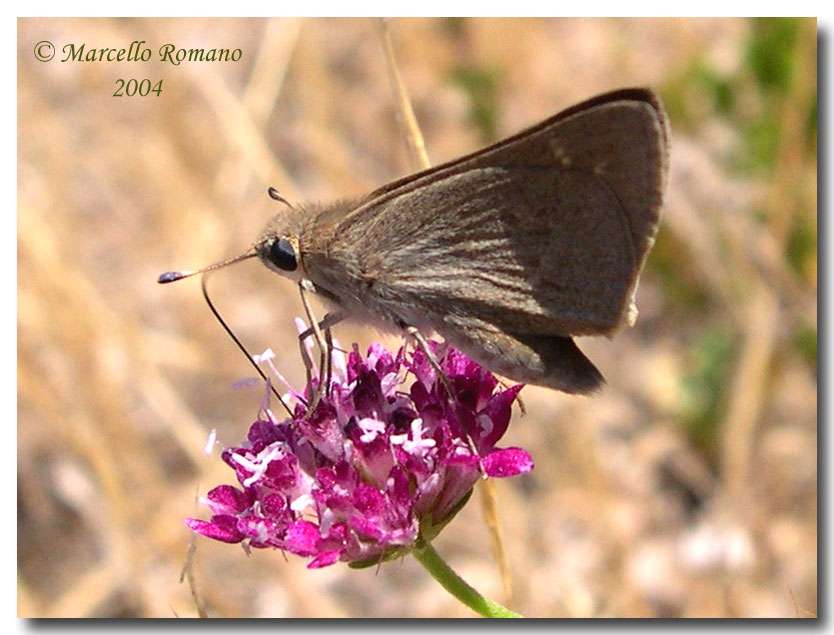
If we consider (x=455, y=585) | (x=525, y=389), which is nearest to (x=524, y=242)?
(x=455, y=585)

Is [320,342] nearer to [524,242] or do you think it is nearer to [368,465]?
[368,465]

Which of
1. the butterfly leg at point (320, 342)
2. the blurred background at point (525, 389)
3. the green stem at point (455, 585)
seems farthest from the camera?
the blurred background at point (525, 389)

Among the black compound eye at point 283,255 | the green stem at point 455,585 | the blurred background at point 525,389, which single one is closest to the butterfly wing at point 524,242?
the black compound eye at point 283,255

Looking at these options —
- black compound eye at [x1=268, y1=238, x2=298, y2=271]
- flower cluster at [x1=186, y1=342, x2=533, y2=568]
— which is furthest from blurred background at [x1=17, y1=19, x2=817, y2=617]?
black compound eye at [x1=268, y1=238, x2=298, y2=271]

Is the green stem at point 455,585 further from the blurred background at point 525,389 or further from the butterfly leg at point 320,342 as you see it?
the blurred background at point 525,389

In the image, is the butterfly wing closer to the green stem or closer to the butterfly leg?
the butterfly leg

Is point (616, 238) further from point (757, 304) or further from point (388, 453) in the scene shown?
point (757, 304)
